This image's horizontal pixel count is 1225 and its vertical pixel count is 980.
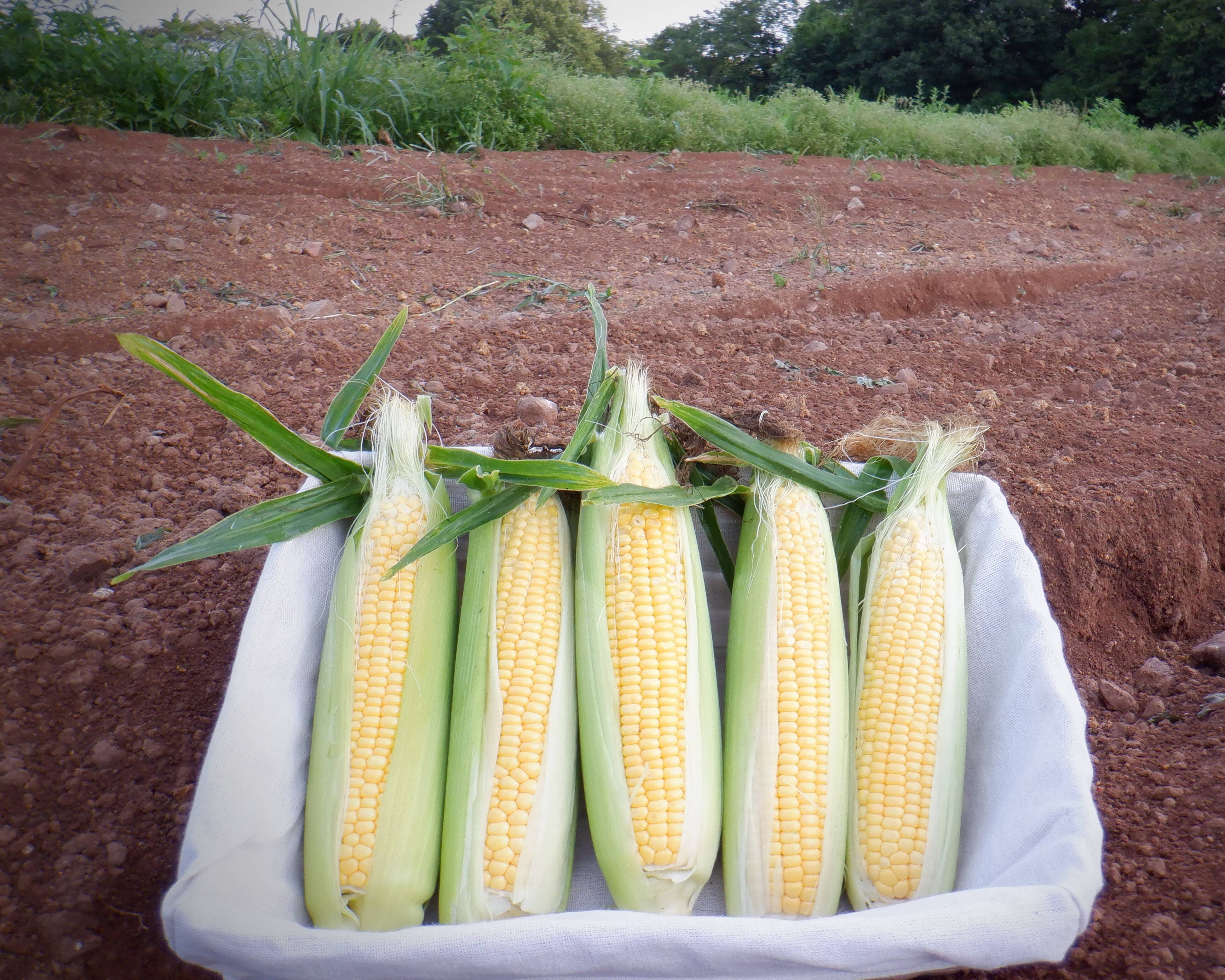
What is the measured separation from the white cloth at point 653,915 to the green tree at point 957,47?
2852 centimetres

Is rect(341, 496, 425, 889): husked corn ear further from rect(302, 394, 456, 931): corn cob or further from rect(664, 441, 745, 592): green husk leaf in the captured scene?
rect(664, 441, 745, 592): green husk leaf

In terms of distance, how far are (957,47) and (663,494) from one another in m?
30.4

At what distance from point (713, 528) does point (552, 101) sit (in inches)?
313

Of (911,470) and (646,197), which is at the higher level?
(646,197)

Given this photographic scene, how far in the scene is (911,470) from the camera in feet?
6.28

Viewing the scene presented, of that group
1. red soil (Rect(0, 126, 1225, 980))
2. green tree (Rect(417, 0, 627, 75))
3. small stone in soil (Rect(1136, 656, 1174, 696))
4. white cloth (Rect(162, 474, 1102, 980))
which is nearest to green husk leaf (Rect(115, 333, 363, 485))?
white cloth (Rect(162, 474, 1102, 980))

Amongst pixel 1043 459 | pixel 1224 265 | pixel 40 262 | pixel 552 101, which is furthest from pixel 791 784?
pixel 552 101

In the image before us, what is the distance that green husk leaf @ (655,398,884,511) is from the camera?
1784mm

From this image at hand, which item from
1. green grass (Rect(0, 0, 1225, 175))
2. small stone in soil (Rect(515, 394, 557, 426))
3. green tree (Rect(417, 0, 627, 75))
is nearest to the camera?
small stone in soil (Rect(515, 394, 557, 426))

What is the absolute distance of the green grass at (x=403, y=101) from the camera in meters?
6.43

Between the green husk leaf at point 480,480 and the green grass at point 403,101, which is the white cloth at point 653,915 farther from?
the green grass at point 403,101

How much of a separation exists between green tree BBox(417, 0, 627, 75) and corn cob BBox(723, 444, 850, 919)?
22.1 m

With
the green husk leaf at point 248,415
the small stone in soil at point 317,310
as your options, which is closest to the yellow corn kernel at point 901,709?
the green husk leaf at point 248,415

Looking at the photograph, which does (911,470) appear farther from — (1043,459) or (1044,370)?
(1044,370)
